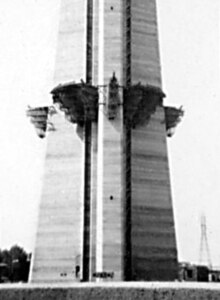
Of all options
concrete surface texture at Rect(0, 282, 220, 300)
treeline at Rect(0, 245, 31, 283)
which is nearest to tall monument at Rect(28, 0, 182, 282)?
concrete surface texture at Rect(0, 282, 220, 300)

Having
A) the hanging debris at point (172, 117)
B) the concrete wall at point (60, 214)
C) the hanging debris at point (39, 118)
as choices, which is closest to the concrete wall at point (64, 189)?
the concrete wall at point (60, 214)

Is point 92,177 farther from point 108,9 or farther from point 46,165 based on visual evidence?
point 108,9

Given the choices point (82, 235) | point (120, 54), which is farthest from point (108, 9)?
point (82, 235)

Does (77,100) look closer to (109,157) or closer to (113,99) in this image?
(113,99)

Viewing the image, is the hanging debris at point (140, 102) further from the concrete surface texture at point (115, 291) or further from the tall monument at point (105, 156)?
the concrete surface texture at point (115, 291)

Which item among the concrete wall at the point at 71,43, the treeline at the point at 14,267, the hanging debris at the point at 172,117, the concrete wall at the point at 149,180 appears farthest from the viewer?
the treeline at the point at 14,267

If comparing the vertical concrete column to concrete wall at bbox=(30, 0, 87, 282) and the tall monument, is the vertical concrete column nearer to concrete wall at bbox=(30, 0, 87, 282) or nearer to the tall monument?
the tall monument
